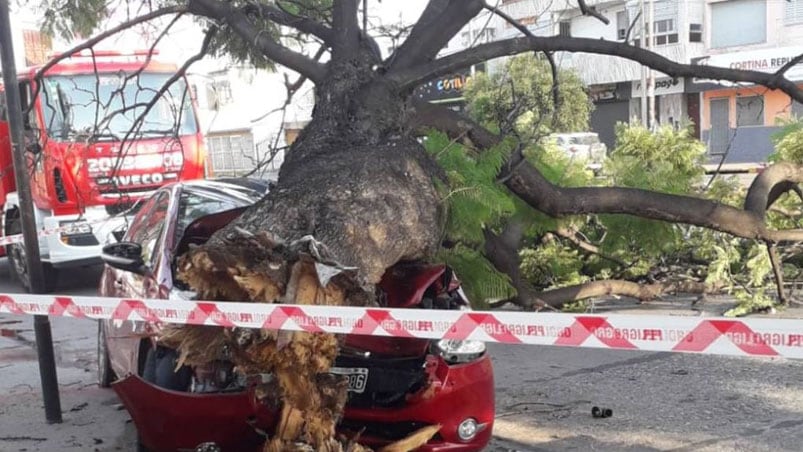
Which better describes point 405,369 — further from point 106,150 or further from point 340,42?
point 106,150

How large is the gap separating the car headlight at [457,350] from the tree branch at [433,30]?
2176mm

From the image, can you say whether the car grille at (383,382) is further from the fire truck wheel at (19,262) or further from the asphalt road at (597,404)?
the fire truck wheel at (19,262)

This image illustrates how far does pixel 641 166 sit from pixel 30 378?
19.7 ft

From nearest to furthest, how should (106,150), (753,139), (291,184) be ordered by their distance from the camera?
(291,184) → (106,150) → (753,139)

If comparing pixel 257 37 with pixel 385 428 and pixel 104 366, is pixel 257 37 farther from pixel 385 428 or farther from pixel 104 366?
pixel 385 428

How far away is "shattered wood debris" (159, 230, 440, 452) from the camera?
347cm

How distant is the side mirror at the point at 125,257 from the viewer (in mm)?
5035

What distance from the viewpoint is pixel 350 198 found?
4105 mm

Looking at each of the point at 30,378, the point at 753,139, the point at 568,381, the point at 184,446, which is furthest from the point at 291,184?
the point at 753,139

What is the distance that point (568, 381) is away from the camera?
20.8 feet

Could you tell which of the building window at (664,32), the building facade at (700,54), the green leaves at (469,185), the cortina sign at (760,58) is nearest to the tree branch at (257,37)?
the green leaves at (469,185)

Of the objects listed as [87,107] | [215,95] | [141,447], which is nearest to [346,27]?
[141,447]

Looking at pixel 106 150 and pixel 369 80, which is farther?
pixel 106 150

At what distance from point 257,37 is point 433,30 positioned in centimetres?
131
